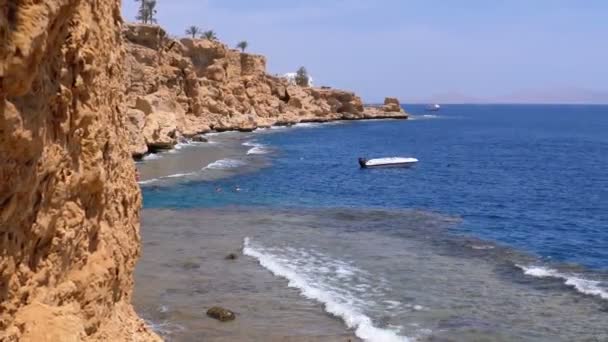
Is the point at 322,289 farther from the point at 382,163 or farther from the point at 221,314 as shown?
the point at 382,163

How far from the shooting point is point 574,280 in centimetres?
2334

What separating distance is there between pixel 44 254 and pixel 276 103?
11508 cm

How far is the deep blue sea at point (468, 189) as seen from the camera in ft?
107

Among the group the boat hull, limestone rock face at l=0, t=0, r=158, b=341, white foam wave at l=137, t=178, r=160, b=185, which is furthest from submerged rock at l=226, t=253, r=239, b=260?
the boat hull

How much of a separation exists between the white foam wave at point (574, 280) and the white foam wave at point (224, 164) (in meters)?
31.4

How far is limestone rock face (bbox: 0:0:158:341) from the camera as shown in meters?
5.21

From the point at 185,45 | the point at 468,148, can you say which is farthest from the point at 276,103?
the point at 468,148

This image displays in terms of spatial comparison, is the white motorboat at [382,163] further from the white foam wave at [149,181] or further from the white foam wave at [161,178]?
the white foam wave at [149,181]

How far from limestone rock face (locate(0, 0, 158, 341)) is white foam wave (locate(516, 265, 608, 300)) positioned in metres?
17.4

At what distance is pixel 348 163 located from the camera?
213 feet

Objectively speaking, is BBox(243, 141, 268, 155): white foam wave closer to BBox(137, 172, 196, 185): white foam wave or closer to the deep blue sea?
the deep blue sea

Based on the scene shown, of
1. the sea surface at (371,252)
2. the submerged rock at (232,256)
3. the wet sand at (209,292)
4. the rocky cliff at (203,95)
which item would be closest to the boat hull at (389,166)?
the sea surface at (371,252)

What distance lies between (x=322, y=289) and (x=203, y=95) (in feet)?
247

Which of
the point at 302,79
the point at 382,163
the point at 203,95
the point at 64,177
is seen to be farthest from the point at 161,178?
the point at 302,79
